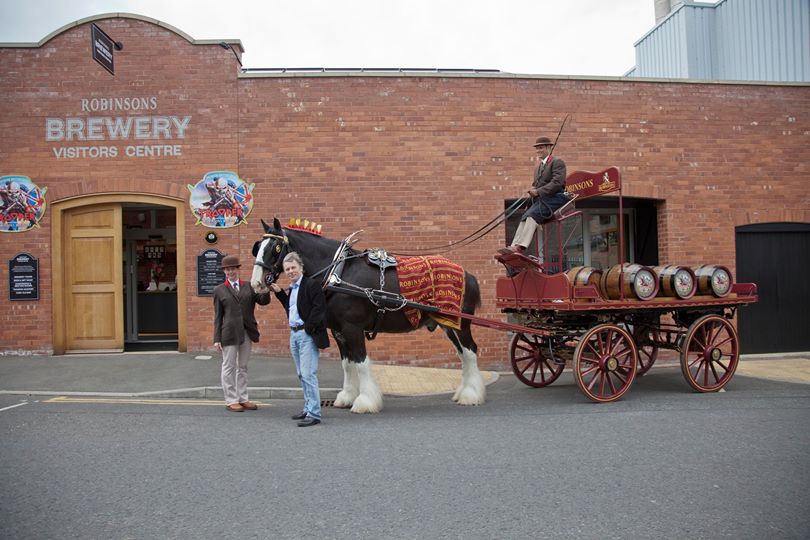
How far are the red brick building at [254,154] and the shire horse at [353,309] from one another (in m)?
3.13

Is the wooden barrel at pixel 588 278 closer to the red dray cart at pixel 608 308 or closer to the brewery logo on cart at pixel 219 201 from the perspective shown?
the red dray cart at pixel 608 308

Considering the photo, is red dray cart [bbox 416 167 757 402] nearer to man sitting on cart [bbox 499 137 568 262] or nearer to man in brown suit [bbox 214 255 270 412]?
man sitting on cart [bbox 499 137 568 262]

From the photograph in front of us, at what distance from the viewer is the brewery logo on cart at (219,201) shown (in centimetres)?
1061

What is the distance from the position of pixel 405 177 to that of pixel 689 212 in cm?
561

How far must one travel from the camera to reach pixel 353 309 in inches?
275

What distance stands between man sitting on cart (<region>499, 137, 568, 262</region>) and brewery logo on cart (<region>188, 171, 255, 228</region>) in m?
5.39

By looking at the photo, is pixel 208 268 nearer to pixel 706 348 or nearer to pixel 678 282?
pixel 678 282

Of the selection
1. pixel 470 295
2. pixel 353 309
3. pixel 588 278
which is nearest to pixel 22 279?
pixel 353 309

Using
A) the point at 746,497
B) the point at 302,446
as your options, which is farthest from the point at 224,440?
the point at 746,497

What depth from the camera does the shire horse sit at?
6.96 m

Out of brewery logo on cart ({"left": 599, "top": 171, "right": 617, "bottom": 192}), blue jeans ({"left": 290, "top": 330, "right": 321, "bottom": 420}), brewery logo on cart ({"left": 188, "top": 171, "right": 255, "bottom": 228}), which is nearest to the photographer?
blue jeans ({"left": 290, "top": 330, "right": 321, "bottom": 420})

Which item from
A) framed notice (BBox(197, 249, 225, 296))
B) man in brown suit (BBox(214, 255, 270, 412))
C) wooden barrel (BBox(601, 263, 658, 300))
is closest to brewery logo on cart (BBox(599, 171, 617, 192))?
wooden barrel (BBox(601, 263, 658, 300))

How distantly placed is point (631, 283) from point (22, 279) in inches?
401

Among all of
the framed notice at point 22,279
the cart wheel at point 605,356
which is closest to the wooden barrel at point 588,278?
the cart wheel at point 605,356
